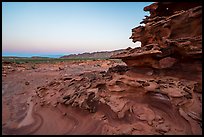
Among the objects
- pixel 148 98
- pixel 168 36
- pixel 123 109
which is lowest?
pixel 123 109

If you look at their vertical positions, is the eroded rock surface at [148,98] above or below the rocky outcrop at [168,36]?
below

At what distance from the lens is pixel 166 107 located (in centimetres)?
426

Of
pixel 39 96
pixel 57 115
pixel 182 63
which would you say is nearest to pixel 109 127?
pixel 57 115

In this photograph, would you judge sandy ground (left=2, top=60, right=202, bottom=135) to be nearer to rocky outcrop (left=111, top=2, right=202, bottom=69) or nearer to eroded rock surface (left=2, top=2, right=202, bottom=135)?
eroded rock surface (left=2, top=2, right=202, bottom=135)

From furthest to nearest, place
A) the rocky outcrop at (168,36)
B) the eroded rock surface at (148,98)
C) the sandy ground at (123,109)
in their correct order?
1. the rocky outcrop at (168,36)
2. the eroded rock surface at (148,98)
3. the sandy ground at (123,109)

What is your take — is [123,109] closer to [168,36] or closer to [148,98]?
[148,98]

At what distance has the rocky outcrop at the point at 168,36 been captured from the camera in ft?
14.5

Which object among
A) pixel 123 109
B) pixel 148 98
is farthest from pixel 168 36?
pixel 123 109

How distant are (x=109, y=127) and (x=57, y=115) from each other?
1.99 meters

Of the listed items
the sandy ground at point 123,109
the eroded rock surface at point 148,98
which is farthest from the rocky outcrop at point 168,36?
the sandy ground at point 123,109

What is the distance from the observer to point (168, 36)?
5.28 m

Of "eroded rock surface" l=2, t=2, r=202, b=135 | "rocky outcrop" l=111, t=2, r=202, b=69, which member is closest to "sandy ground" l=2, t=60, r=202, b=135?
"eroded rock surface" l=2, t=2, r=202, b=135

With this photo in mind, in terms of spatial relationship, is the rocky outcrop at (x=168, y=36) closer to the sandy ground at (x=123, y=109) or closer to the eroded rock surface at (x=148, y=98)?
the eroded rock surface at (x=148, y=98)

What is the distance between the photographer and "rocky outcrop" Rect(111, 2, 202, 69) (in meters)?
4.43
